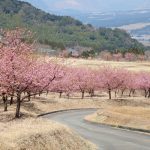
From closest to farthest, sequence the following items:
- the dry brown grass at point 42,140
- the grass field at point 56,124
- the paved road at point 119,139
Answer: the dry brown grass at point 42,140
the grass field at point 56,124
the paved road at point 119,139

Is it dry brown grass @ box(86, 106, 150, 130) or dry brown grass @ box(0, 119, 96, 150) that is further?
dry brown grass @ box(86, 106, 150, 130)

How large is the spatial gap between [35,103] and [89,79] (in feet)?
136

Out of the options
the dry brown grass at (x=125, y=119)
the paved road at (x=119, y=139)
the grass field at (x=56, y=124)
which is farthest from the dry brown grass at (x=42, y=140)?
the dry brown grass at (x=125, y=119)

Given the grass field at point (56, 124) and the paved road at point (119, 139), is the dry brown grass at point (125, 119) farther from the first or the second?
the paved road at point (119, 139)

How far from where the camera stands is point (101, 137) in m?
41.7

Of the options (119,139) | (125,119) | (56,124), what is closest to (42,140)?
(56,124)

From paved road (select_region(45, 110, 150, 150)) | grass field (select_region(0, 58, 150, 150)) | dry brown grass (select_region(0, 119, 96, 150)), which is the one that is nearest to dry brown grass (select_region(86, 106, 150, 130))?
grass field (select_region(0, 58, 150, 150))

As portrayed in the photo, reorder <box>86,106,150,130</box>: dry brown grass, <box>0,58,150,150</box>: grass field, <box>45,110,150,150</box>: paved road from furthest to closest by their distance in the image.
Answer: <box>86,106,150,130</box>: dry brown grass < <box>45,110,150,150</box>: paved road < <box>0,58,150,150</box>: grass field

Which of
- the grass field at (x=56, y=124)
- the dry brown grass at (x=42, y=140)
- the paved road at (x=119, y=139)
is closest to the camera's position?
the dry brown grass at (x=42, y=140)

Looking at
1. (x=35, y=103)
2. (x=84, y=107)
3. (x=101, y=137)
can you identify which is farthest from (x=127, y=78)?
(x=101, y=137)

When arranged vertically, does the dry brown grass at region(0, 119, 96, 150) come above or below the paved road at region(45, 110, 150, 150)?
above

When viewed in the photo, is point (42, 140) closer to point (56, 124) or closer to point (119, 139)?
point (56, 124)

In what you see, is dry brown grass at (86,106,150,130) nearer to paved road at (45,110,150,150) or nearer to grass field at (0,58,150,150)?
grass field at (0,58,150,150)

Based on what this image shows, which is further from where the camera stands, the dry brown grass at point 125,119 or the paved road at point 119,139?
the dry brown grass at point 125,119
